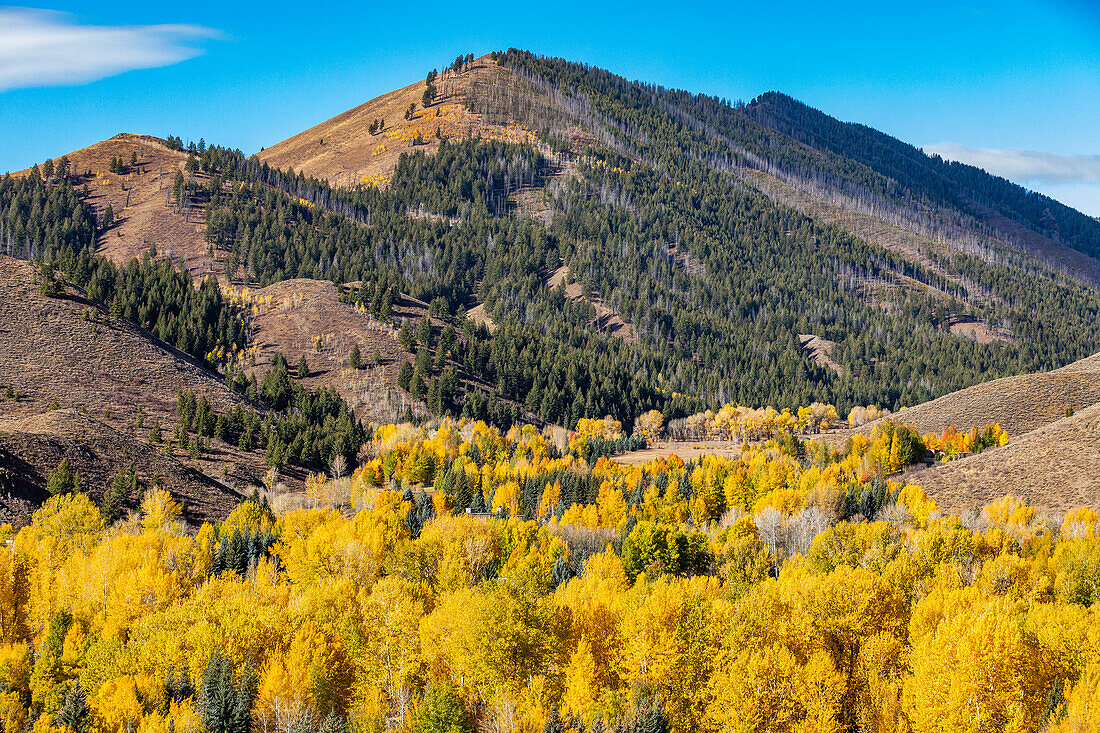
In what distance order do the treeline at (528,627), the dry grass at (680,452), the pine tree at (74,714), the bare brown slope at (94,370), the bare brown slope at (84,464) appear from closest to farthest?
the pine tree at (74,714)
the treeline at (528,627)
the bare brown slope at (84,464)
the bare brown slope at (94,370)
the dry grass at (680,452)

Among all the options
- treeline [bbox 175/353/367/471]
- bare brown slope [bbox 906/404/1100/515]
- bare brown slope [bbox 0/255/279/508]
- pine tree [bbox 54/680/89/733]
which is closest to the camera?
pine tree [bbox 54/680/89/733]

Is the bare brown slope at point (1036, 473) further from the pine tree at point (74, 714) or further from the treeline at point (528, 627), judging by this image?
the pine tree at point (74, 714)

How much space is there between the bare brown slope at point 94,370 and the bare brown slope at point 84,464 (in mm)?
6078

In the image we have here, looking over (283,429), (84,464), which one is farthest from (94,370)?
(84,464)

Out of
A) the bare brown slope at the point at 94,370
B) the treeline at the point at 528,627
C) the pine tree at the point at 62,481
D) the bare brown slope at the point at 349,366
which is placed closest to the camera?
the treeline at the point at 528,627

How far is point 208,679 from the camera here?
51.2 meters

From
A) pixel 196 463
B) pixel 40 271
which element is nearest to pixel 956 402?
pixel 196 463

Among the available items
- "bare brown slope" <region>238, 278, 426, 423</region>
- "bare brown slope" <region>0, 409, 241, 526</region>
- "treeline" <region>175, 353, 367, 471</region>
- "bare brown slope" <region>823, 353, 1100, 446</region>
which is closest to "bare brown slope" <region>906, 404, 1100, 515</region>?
"bare brown slope" <region>823, 353, 1100, 446</region>

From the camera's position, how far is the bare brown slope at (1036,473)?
10662 cm

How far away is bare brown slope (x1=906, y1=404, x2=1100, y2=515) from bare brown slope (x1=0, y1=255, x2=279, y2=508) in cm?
9604

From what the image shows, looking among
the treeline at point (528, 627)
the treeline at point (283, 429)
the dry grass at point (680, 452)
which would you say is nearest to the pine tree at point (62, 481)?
the treeline at point (528, 627)

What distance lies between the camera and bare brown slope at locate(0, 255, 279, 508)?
394ft

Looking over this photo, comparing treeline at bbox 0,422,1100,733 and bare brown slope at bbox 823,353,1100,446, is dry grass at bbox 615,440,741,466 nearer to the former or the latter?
bare brown slope at bbox 823,353,1100,446

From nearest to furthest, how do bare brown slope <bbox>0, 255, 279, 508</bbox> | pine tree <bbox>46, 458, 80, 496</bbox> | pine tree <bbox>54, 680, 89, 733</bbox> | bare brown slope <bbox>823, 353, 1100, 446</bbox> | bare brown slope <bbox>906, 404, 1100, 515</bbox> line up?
1. pine tree <bbox>54, 680, 89, 733</bbox>
2. pine tree <bbox>46, 458, 80, 496</bbox>
3. bare brown slope <bbox>906, 404, 1100, 515</bbox>
4. bare brown slope <bbox>0, 255, 279, 508</bbox>
5. bare brown slope <bbox>823, 353, 1100, 446</bbox>
